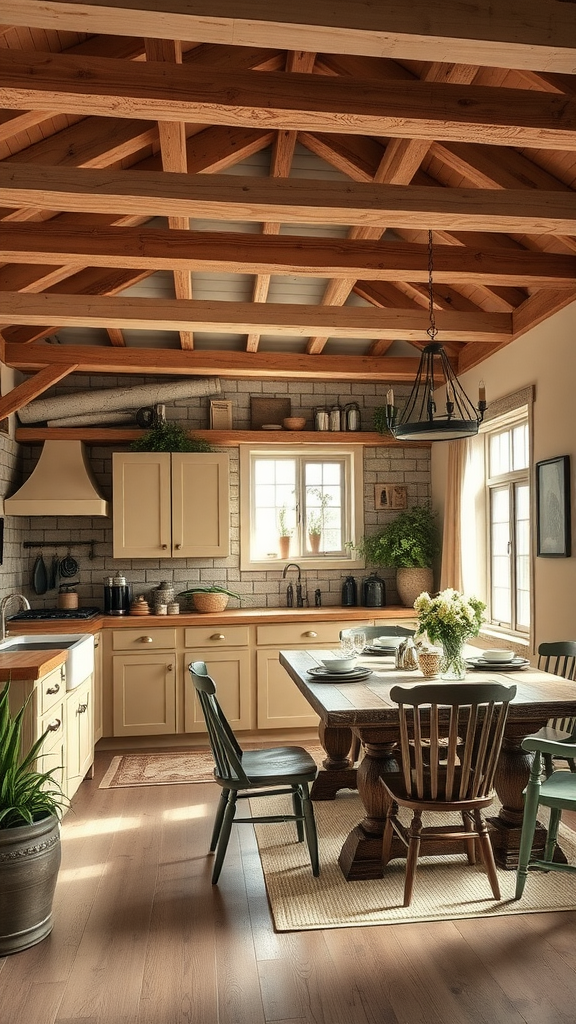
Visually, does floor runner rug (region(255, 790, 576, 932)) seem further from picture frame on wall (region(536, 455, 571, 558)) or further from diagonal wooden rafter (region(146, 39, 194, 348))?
diagonal wooden rafter (region(146, 39, 194, 348))

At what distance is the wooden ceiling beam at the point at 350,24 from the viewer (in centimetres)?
224

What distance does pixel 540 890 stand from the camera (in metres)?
3.32

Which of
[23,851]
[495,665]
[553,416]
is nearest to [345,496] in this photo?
[553,416]

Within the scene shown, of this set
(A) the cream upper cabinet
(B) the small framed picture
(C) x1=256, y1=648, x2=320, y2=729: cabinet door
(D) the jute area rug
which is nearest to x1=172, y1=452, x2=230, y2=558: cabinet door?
(A) the cream upper cabinet

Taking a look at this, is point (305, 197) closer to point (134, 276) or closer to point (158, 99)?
point (158, 99)

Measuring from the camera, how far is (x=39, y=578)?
6324mm

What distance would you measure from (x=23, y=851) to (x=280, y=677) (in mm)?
3368

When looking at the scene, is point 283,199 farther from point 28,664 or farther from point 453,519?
point 453,519

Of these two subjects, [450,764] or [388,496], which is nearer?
[450,764]

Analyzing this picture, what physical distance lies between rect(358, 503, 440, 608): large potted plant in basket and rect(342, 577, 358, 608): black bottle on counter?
242 millimetres

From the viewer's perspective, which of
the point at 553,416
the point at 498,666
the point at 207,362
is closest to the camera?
the point at 498,666

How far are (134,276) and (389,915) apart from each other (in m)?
4.22

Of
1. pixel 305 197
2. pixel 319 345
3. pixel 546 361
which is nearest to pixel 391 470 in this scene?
pixel 319 345

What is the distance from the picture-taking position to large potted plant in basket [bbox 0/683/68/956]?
2.84 meters
